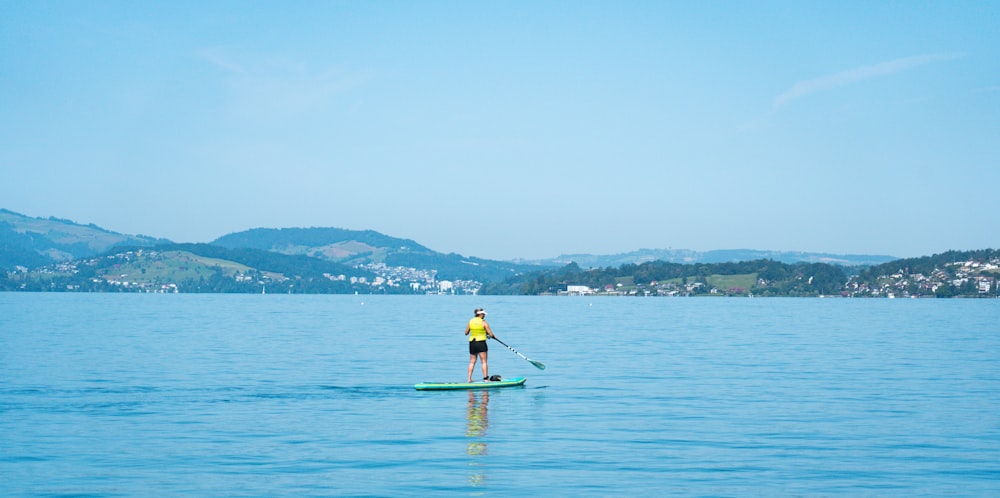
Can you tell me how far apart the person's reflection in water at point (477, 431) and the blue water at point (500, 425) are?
→ 0.22 feet

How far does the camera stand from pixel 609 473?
62.6ft

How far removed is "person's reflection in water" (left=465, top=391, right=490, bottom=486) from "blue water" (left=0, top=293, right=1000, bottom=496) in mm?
68

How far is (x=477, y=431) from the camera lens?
79.8ft

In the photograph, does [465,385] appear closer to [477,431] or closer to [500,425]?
[500,425]

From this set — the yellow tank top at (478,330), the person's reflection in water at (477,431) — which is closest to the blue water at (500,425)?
the person's reflection in water at (477,431)

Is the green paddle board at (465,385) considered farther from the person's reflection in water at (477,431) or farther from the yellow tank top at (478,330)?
the yellow tank top at (478,330)

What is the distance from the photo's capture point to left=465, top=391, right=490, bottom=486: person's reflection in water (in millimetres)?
18898

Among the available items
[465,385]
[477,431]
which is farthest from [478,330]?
Answer: [477,431]

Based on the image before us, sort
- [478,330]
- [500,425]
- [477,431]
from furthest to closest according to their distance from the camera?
1. [478,330]
2. [500,425]
3. [477,431]

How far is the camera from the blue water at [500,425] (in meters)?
18.4

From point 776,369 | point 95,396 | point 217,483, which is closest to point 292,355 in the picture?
point 95,396

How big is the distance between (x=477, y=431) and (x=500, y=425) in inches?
49.5

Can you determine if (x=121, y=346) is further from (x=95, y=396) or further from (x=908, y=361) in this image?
(x=908, y=361)

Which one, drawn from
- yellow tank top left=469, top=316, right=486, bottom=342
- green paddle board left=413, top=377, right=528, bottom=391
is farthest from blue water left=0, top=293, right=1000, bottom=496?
yellow tank top left=469, top=316, right=486, bottom=342
